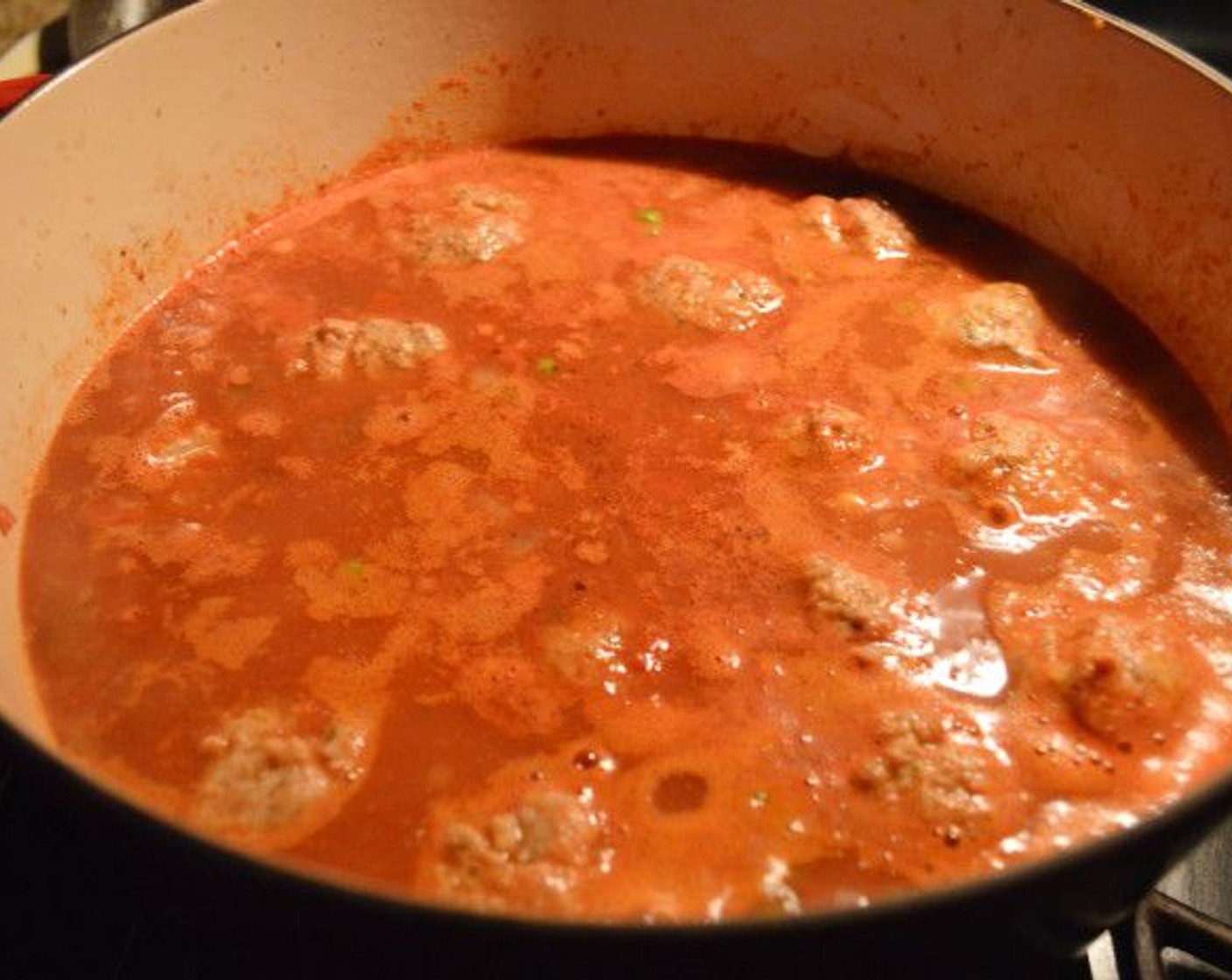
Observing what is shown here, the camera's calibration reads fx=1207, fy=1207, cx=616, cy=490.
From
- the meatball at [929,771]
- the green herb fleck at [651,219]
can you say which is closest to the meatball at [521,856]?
the meatball at [929,771]

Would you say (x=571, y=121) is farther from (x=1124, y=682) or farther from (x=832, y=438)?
(x=1124, y=682)

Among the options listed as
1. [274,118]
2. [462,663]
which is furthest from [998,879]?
[274,118]

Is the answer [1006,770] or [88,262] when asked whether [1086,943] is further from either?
[88,262]

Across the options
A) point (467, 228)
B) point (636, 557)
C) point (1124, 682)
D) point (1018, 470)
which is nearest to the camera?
point (1124, 682)

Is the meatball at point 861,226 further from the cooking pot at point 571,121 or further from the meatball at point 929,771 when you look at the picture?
the meatball at point 929,771

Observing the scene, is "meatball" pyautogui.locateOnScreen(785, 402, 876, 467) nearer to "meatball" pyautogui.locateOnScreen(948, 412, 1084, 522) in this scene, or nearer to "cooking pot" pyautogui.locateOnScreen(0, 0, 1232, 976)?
"meatball" pyautogui.locateOnScreen(948, 412, 1084, 522)

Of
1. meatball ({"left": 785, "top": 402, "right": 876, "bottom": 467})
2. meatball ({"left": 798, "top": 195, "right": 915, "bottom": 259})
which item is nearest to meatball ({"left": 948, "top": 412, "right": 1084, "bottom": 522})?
meatball ({"left": 785, "top": 402, "right": 876, "bottom": 467})

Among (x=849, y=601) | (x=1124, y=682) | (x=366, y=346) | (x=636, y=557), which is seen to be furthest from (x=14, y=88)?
→ (x=1124, y=682)
